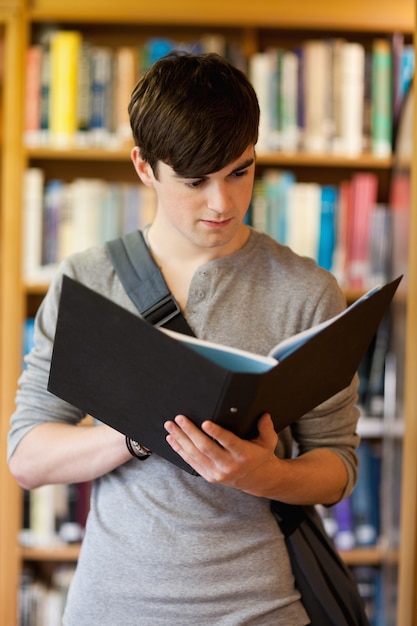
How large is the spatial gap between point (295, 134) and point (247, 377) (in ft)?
5.04

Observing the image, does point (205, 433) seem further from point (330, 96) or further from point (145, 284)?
point (330, 96)

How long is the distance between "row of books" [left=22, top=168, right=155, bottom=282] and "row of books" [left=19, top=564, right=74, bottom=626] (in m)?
0.84

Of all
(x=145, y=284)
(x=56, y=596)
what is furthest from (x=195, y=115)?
(x=56, y=596)

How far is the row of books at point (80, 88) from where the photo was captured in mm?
2285

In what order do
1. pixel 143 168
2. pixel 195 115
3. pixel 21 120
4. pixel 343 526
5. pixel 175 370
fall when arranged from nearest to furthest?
pixel 175 370
pixel 195 115
pixel 143 168
pixel 21 120
pixel 343 526

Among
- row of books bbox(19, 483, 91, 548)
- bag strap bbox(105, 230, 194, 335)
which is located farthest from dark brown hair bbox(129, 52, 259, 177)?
row of books bbox(19, 483, 91, 548)

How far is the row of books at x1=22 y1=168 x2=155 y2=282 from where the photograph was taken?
7.57 ft

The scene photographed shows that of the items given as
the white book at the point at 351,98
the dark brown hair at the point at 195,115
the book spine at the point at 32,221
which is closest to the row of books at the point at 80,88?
the book spine at the point at 32,221

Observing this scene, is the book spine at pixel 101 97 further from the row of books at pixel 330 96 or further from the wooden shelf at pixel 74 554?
the wooden shelf at pixel 74 554

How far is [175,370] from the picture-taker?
936 millimetres

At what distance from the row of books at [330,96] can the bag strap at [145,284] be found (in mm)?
1145

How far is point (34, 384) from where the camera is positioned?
1.25 m

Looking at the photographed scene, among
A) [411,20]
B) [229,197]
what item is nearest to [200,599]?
[229,197]

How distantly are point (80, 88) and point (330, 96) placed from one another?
670 millimetres
